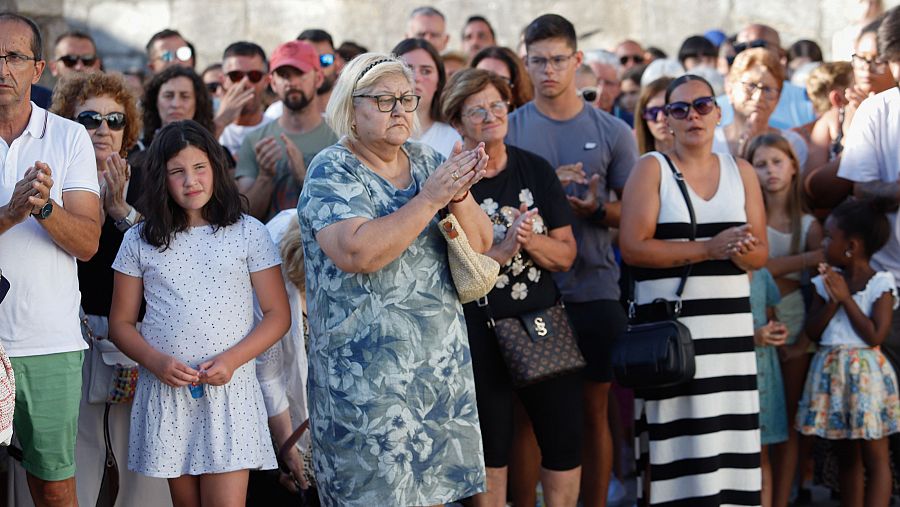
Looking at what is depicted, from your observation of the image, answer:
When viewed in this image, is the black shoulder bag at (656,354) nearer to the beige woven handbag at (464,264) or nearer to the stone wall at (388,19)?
the beige woven handbag at (464,264)

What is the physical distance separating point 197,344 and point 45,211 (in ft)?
2.23

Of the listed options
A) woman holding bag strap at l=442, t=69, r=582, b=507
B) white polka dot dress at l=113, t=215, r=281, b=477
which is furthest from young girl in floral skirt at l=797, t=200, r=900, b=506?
white polka dot dress at l=113, t=215, r=281, b=477

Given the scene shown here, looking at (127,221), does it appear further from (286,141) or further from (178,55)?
(178,55)

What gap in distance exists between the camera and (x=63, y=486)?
400 cm

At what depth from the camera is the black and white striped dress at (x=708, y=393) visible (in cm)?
469

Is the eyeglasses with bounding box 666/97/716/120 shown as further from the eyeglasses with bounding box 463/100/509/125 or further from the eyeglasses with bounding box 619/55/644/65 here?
the eyeglasses with bounding box 619/55/644/65

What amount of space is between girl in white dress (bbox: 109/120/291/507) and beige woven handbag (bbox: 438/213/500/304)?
2.67 ft

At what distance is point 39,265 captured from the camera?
3926mm

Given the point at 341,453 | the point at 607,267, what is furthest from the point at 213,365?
the point at 607,267

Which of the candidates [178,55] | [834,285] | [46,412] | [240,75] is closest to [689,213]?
[834,285]

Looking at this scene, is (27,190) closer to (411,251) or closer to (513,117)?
(411,251)

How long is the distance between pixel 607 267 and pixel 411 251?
6.12 ft

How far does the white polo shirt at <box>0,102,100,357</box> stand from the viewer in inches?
153

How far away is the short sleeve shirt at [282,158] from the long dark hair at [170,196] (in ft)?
4.40
